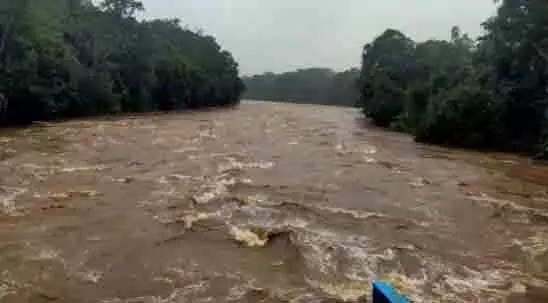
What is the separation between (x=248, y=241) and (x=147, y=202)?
3190 mm

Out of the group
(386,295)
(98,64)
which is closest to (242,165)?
(386,295)

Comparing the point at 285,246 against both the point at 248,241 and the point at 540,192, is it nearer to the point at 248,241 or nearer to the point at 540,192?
the point at 248,241

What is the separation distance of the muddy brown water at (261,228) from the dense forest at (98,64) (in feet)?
43.4

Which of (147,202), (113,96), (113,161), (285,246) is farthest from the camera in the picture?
(113,96)

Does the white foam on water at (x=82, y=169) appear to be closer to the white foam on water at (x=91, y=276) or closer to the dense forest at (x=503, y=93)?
the white foam on water at (x=91, y=276)

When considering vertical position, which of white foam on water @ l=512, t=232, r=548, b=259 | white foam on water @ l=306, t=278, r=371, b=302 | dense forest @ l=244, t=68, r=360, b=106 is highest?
dense forest @ l=244, t=68, r=360, b=106

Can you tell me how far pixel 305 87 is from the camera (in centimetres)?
9919

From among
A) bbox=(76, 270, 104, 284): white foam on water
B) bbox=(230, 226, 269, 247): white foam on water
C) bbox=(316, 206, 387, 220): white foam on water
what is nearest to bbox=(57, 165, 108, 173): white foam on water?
bbox=(316, 206, 387, 220): white foam on water

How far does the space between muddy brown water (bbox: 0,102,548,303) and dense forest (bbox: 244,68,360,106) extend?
66.5 m

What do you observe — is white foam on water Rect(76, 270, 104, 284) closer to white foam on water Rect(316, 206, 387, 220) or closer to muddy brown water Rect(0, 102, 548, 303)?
muddy brown water Rect(0, 102, 548, 303)

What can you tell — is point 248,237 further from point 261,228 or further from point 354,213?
point 354,213

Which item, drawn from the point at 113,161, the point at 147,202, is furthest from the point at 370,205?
the point at 113,161

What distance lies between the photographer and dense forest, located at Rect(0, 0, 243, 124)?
94.0 feet

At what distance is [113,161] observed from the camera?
15.9m
